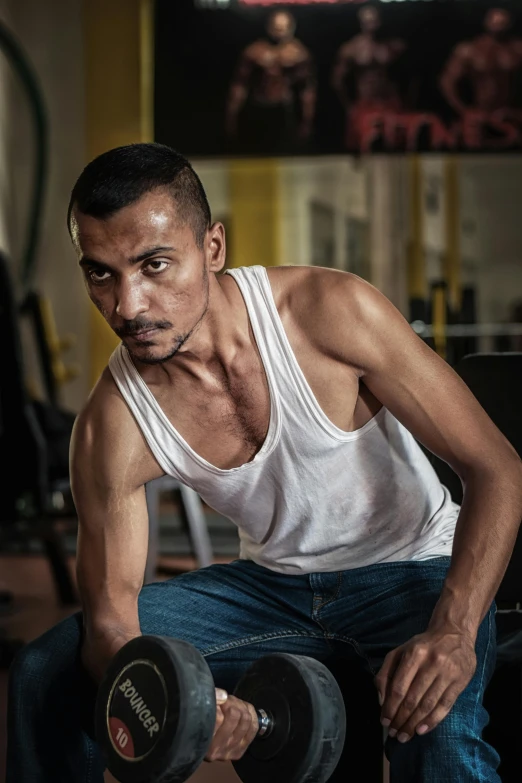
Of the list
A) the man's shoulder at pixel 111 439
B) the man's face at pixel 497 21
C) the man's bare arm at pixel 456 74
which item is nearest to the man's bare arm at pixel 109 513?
the man's shoulder at pixel 111 439

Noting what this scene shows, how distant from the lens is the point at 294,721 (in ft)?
3.72

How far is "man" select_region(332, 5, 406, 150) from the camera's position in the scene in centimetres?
556

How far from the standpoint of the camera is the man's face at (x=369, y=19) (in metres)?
5.55

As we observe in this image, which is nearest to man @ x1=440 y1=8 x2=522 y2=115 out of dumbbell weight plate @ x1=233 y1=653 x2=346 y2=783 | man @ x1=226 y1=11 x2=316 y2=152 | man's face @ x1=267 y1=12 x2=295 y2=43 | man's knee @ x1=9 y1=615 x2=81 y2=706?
man @ x1=226 y1=11 x2=316 y2=152

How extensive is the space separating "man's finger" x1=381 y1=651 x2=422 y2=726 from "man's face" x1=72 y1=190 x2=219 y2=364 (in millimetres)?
516

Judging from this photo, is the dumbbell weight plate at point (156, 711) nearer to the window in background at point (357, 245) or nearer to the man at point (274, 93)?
the window in background at point (357, 245)

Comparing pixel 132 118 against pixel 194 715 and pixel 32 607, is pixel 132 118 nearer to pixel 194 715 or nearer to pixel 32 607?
pixel 32 607

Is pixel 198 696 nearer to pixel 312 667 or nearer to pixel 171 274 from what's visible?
pixel 312 667

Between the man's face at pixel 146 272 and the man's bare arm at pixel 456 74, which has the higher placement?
the man's bare arm at pixel 456 74

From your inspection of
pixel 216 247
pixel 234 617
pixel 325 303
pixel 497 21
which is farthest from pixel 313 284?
pixel 497 21

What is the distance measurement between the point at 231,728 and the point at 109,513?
0.38 meters

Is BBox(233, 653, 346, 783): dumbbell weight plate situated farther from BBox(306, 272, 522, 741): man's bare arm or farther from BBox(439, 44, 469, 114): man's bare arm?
BBox(439, 44, 469, 114): man's bare arm

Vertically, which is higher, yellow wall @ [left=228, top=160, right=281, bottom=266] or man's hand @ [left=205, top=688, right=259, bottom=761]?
yellow wall @ [left=228, top=160, right=281, bottom=266]

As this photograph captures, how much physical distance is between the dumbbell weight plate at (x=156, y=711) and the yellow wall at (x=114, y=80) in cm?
497
